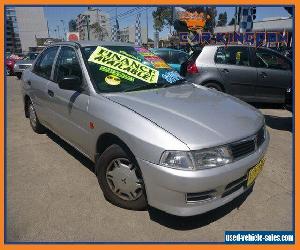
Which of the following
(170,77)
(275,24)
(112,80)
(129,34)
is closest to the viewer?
(112,80)

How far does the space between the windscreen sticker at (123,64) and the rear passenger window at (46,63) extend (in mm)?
1071

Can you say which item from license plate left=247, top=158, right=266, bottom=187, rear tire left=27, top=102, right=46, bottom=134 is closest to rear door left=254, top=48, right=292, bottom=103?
license plate left=247, top=158, right=266, bottom=187

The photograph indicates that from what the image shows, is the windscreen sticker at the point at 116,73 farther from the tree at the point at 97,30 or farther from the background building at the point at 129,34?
the tree at the point at 97,30

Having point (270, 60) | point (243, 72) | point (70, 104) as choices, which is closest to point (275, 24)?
point (270, 60)

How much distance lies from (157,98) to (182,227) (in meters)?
1.35

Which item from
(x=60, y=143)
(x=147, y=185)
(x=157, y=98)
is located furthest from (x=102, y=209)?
(x=60, y=143)

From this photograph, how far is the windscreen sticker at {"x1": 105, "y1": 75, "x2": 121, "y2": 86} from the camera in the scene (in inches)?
141

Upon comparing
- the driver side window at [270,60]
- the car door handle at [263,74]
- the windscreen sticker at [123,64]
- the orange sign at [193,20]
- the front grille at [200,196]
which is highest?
the orange sign at [193,20]

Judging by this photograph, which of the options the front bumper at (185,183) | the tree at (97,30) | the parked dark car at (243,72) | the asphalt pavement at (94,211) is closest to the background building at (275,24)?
the parked dark car at (243,72)

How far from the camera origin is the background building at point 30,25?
71.6 meters

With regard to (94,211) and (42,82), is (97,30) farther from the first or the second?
(94,211)

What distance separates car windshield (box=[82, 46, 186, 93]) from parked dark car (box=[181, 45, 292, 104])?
3161mm

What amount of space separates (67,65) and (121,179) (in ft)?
6.29

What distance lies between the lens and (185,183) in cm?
250
